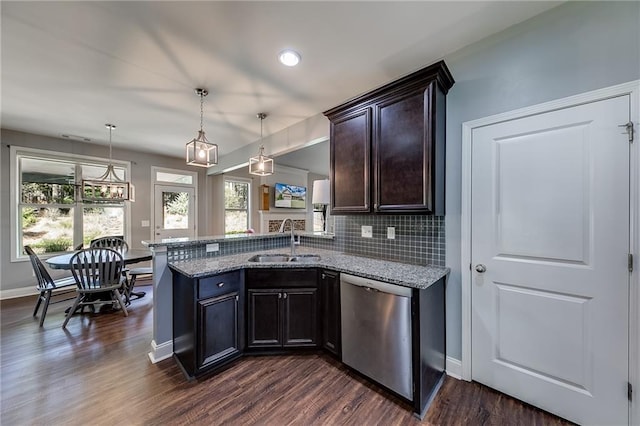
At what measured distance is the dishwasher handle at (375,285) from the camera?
1671 millimetres

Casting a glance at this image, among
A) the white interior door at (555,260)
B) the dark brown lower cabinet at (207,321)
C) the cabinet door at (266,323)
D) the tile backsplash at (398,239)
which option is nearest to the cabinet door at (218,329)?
the dark brown lower cabinet at (207,321)

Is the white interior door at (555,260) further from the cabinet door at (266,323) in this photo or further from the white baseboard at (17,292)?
the white baseboard at (17,292)

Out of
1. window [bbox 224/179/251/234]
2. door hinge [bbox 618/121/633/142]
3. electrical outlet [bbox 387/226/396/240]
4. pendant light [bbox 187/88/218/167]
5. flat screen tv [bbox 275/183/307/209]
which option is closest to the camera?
door hinge [bbox 618/121/633/142]

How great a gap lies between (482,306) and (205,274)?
2.19 meters

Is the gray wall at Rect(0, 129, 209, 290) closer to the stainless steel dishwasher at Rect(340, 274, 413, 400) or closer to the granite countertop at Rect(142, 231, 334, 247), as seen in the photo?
the granite countertop at Rect(142, 231, 334, 247)

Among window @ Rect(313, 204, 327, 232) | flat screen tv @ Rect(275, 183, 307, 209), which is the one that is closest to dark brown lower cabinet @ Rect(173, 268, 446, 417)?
flat screen tv @ Rect(275, 183, 307, 209)

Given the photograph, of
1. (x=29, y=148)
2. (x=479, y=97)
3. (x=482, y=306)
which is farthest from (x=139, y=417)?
(x=29, y=148)

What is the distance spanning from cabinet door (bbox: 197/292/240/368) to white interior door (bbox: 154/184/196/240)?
4.27 metres

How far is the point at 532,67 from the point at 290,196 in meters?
5.48

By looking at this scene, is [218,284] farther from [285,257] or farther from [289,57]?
[289,57]

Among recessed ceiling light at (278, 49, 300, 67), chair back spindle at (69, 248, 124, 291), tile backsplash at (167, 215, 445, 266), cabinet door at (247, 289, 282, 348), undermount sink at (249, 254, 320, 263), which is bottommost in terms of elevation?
cabinet door at (247, 289, 282, 348)

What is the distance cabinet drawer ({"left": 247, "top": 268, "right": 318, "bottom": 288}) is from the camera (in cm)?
223

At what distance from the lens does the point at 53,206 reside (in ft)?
13.7

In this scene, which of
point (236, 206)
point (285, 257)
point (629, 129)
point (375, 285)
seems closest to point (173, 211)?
point (236, 206)
